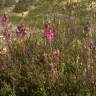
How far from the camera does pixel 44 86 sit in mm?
5238

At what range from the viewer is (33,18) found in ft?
30.7

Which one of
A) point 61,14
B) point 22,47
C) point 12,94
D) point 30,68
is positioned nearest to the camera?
point 12,94

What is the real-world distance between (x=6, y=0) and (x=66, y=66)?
18.7 ft

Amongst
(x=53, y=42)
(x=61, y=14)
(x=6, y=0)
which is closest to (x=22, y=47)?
(x=53, y=42)

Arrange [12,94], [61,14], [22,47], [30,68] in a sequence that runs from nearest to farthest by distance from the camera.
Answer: [12,94] → [30,68] → [22,47] → [61,14]

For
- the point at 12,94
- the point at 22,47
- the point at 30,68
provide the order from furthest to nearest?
the point at 22,47
the point at 30,68
the point at 12,94

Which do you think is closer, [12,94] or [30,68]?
[12,94]

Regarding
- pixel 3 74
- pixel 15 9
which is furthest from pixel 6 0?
pixel 3 74

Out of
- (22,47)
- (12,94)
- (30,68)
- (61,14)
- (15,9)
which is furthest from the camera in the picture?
(15,9)

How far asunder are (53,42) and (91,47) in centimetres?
131

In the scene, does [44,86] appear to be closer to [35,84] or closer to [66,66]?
[35,84]

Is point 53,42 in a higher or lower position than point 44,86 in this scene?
higher

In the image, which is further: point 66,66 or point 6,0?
point 6,0

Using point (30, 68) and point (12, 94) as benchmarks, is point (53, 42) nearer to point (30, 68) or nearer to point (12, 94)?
point (30, 68)
